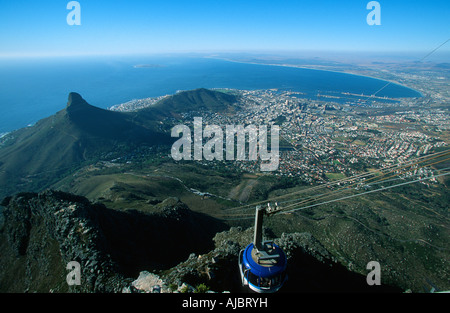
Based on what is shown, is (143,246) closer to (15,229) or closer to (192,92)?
(15,229)

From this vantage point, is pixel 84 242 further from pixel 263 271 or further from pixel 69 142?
pixel 69 142

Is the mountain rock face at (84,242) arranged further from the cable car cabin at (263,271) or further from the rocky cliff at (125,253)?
the cable car cabin at (263,271)

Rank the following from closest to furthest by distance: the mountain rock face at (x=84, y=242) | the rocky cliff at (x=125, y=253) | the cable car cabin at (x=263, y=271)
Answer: the cable car cabin at (x=263, y=271), the rocky cliff at (x=125, y=253), the mountain rock face at (x=84, y=242)

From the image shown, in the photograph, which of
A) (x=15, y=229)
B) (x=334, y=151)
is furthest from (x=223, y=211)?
(x=334, y=151)

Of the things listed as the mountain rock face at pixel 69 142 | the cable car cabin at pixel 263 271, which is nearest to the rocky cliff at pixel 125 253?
the cable car cabin at pixel 263 271

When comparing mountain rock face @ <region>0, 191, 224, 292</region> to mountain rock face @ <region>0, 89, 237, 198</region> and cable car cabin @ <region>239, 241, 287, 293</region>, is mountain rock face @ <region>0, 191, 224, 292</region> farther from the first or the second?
mountain rock face @ <region>0, 89, 237, 198</region>

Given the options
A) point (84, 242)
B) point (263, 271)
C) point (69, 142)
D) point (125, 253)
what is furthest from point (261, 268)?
point (69, 142)

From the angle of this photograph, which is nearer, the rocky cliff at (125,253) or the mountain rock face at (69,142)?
the rocky cliff at (125,253)
